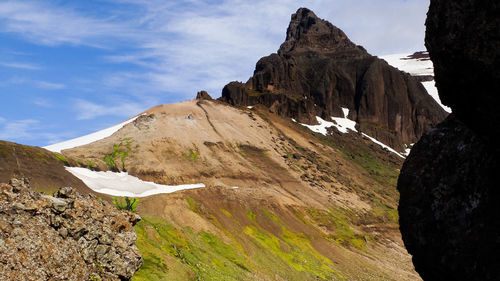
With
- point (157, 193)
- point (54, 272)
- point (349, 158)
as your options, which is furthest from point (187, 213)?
point (349, 158)

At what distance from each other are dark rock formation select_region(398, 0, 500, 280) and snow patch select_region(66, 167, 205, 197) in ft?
245

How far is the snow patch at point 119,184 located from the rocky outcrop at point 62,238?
3962 cm

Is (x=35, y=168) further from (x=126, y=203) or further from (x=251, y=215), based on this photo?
(x=251, y=215)

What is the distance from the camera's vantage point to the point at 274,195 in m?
110

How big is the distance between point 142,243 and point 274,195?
61.8 metres

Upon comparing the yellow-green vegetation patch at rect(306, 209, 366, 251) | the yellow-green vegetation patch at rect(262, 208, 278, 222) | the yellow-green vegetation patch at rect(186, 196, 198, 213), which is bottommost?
the yellow-green vegetation patch at rect(306, 209, 366, 251)

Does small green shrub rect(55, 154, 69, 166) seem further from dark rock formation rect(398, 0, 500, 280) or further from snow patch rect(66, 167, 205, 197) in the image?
dark rock formation rect(398, 0, 500, 280)

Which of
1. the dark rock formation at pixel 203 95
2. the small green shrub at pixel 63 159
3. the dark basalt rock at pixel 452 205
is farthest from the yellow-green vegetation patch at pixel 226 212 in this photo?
the dark rock formation at pixel 203 95

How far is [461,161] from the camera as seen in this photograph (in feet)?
52.5

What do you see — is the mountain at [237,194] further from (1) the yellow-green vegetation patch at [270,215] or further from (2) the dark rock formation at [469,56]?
(2) the dark rock formation at [469,56]

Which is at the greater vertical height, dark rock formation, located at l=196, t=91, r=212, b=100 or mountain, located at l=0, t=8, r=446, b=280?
dark rock formation, located at l=196, t=91, r=212, b=100

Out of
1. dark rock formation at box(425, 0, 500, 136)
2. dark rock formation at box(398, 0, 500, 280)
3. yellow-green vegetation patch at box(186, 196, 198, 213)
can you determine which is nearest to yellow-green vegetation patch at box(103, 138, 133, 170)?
yellow-green vegetation patch at box(186, 196, 198, 213)

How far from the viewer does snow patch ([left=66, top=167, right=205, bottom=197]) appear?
279 feet

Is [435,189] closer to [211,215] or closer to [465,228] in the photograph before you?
[465,228]
